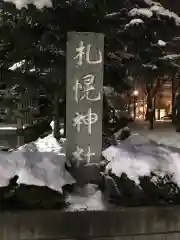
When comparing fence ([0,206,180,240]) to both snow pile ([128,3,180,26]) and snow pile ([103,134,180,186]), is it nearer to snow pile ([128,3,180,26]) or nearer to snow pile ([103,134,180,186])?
snow pile ([103,134,180,186])

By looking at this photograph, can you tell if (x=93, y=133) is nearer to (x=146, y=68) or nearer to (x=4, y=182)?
(x=4, y=182)

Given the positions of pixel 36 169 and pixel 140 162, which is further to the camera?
pixel 140 162

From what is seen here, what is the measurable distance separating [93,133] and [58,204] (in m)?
1.12

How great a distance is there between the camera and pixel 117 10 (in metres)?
6.37

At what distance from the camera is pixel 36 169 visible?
16.1ft

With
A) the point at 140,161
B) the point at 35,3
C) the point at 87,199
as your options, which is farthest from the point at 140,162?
the point at 35,3

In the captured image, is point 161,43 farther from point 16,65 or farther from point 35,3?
point 35,3

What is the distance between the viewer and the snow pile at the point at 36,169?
15.5 ft

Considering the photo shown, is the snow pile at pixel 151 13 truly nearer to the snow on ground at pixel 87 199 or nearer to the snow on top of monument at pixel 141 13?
the snow on top of monument at pixel 141 13

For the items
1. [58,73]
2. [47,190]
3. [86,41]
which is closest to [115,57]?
[58,73]

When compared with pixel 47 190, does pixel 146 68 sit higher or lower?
higher

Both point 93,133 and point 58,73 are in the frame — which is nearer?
point 93,133

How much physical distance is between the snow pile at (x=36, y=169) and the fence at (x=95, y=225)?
39 cm

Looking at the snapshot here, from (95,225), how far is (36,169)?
1.02 metres
